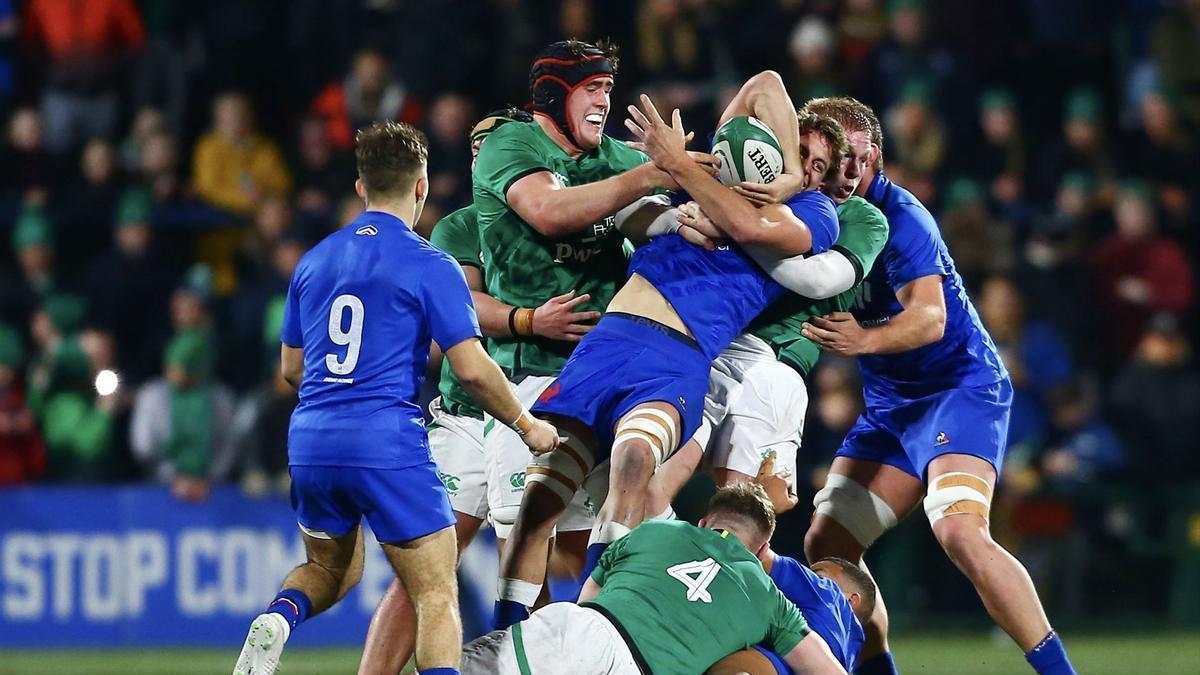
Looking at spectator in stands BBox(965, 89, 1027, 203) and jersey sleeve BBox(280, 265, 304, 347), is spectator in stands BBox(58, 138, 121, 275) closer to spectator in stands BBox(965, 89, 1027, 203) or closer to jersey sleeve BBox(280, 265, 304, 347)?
spectator in stands BBox(965, 89, 1027, 203)

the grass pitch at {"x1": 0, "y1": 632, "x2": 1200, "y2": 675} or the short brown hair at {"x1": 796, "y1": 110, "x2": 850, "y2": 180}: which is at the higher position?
the short brown hair at {"x1": 796, "y1": 110, "x2": 850, "y2": 180}

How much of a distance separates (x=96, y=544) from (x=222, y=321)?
223 centimetres

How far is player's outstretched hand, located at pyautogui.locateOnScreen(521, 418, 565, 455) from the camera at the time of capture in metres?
6.98

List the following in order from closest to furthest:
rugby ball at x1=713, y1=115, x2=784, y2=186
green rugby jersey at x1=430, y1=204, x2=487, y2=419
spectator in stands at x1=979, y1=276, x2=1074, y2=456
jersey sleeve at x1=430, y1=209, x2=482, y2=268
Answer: rugby ball at x1=713, y1=115, x2=784, y2=186, green rugby jersey at x1=430, y1=204, x2=487, y2=419, jersey sleeve at x1=430, y1=209, x2=482, y2=268, spectator in stands at x1=979, y1=276, x2=1074, y2=456

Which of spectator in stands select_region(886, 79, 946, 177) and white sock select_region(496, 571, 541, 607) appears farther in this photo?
spectator in stands select_region(886, 79, 946, 177)

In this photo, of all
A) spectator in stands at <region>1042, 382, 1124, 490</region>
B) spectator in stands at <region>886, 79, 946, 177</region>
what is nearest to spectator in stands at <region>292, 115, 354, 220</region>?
spectator in stands at <region>886, 79, 946, 177</region>

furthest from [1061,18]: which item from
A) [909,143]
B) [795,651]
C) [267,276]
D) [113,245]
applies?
[795,651]

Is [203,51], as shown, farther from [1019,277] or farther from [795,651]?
[795,651]

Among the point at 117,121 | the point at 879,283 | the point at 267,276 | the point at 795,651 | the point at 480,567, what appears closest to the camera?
the point at 795,651

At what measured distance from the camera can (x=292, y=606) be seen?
7102 millimetres

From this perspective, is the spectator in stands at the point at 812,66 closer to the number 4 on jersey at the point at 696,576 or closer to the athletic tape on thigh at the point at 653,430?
the athletic tape on thigh at the point at 653,430

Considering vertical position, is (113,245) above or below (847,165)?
below

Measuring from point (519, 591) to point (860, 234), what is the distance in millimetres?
2014

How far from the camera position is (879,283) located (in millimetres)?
8289
